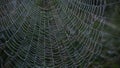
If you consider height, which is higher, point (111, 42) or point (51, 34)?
point (51, 34)

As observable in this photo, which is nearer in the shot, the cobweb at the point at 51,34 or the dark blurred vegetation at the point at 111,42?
the cobweb at the point at 51,34

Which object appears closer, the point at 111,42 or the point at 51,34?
the point at 51,34

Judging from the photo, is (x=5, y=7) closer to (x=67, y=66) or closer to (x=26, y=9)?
(x=26, y=9)

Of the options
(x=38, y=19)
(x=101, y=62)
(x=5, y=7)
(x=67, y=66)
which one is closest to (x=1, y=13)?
(x=5, y=7)

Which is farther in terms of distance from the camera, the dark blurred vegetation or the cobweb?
the dark blurred vegetation
